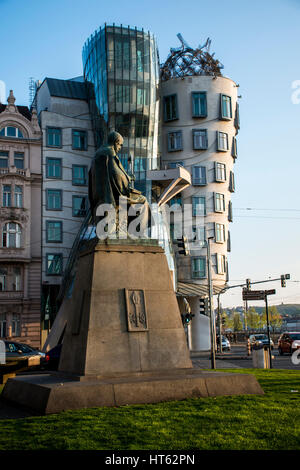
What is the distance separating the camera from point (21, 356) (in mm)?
22000

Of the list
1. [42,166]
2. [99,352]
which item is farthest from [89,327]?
[42,166]

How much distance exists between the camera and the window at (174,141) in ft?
186

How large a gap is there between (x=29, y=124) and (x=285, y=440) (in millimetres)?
48499

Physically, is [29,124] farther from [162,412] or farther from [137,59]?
[162,412]

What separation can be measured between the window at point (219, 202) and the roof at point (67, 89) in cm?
1660

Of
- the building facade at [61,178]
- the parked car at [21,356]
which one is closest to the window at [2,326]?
the building facade at [61,178]

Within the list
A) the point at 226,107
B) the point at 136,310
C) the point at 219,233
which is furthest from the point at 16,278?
the point at 136,310

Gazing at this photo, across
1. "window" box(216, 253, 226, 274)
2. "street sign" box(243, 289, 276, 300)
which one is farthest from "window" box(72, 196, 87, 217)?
"street sign" box(243, 289, 276, 300)

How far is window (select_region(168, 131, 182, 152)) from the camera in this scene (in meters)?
56.6

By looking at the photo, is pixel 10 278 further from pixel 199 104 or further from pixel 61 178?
pixel 199 104

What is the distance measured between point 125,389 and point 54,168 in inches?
1772

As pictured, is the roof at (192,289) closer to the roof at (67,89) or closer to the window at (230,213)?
the window at (230,213)

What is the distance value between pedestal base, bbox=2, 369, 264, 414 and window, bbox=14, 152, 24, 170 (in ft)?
139
